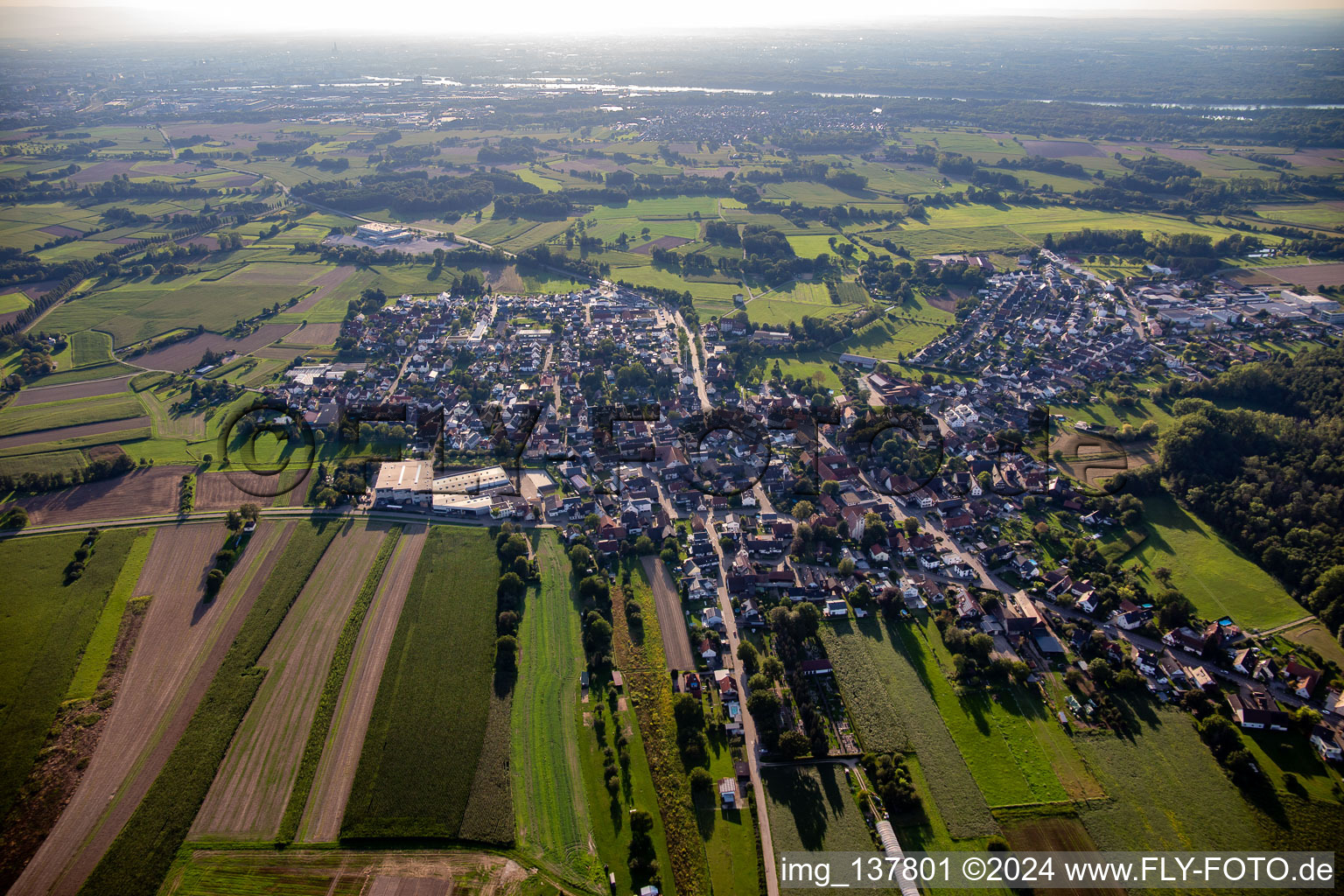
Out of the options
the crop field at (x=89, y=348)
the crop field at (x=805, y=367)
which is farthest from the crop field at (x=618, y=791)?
the crop field at (x=89, y=348)

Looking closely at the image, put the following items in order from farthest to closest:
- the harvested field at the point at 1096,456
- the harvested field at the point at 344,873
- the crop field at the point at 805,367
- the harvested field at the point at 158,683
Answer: the crop field at the point at 805,367, the harvested field at the point at 1096,456, the harvested field at the point at 158,683, the harvested field at the point at 344,873

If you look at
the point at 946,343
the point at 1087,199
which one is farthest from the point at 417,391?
the point at 1087,199

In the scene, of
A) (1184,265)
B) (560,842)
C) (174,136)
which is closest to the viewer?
(560,842)

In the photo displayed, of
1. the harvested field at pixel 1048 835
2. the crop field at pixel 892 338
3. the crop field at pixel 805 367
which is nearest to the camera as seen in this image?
the harvested field at pixel 1048 835

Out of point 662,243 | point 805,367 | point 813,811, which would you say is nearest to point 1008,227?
point 662,243

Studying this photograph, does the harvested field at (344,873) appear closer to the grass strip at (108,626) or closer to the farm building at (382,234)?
the grass strip at (108,626)

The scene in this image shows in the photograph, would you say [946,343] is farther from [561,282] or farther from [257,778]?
[257,778]
